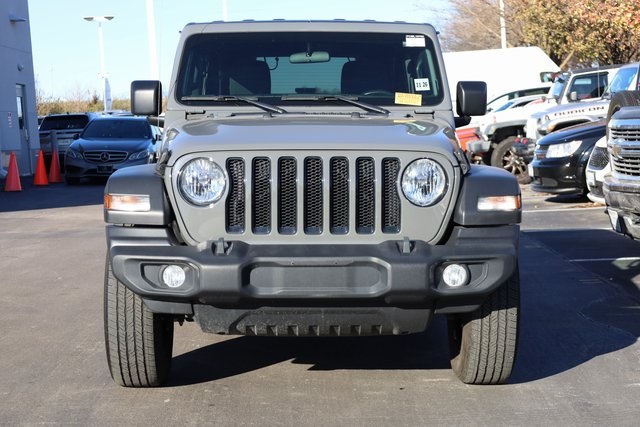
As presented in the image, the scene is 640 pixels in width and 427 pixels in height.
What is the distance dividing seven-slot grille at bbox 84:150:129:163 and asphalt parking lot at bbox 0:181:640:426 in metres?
12.2

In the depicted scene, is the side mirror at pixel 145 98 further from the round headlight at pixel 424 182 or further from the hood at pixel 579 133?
the hood at pixel 579 133

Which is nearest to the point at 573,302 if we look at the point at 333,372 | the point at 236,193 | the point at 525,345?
the point at 525,345

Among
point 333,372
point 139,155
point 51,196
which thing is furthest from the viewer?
point 139,155

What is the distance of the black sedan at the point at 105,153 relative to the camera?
2130 centimetres

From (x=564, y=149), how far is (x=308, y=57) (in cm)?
905

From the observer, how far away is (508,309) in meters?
5.30

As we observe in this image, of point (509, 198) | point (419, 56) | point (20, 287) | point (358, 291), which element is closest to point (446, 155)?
point (509, 198)

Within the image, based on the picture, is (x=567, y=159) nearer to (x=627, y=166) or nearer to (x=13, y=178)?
(x=627, y=166)

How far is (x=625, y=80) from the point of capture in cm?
1530

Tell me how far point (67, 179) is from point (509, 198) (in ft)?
58.9

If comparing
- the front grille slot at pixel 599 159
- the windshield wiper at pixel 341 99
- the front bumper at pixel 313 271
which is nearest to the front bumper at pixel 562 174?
the front grille slot at pixel 599 159

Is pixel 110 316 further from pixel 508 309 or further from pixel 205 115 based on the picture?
pixel 508 309

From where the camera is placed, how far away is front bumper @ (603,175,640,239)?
7.90m

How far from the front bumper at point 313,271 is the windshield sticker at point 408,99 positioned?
1622 mm
